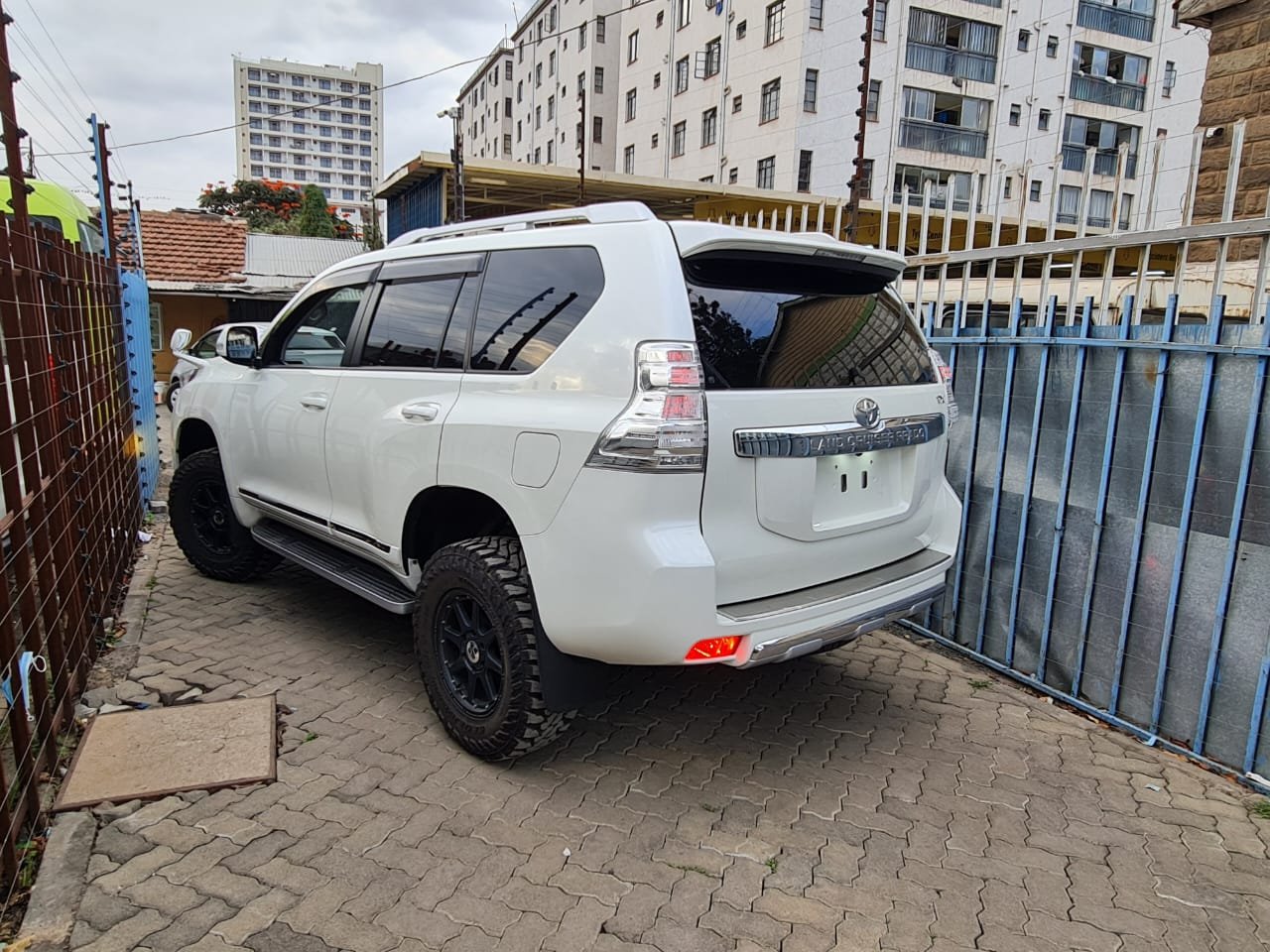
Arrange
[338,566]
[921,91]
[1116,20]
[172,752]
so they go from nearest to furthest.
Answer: [172,752] < [338,566] < [921,91] < [1116,20]

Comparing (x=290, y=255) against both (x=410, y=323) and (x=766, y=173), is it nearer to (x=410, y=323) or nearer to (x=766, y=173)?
(x=766, y=173)

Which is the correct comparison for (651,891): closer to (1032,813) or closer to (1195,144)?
(1032,813)

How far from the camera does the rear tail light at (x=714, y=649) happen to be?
2.53 m

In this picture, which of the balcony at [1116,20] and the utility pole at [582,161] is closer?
the utility pole at [582,161]

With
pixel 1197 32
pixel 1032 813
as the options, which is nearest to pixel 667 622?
pixel 1032 813

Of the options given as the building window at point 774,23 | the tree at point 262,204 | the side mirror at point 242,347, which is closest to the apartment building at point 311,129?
the tree at point 262,204

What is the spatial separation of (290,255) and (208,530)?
55.8 feet

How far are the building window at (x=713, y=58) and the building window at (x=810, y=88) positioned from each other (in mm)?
5162

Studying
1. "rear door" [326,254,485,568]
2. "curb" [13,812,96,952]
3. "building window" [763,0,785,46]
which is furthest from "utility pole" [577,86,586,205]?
"building window" [763,0,785,46]

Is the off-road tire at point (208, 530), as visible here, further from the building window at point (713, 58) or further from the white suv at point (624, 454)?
the building window at point (713, 58)

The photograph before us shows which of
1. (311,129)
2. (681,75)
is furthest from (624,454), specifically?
(311,129)

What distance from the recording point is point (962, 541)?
4285 millimetres

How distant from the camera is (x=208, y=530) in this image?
5.10m

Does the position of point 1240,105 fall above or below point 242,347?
above
